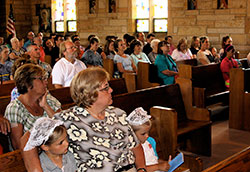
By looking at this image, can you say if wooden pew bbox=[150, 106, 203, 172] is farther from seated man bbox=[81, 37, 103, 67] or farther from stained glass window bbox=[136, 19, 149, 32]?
stained glass window bbox=[136, 19, 149, 32]

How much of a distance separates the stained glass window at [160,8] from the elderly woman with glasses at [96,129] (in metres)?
10.5

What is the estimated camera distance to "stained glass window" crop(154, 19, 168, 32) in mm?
12720

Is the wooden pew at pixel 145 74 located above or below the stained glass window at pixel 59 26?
below

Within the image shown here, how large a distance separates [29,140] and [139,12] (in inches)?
452

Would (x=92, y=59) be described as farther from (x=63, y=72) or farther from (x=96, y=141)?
(x=96, y=141)

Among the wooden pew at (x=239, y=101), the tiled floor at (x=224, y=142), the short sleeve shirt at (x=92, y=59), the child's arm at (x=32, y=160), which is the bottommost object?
the tiled floor at (x=224, y=142)

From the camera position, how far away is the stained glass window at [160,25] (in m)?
12.7

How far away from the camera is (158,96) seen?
495 centimetres

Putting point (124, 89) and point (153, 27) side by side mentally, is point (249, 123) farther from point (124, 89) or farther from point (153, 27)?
point (153, 27)

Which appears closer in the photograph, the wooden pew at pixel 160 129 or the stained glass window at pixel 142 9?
the wooden pew at pixel 160 129

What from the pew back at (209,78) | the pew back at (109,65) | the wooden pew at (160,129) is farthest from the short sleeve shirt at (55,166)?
the pew back at (109,65)

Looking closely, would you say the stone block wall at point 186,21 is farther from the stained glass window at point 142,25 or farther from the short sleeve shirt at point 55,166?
the short sleeve shirt at point 55,166

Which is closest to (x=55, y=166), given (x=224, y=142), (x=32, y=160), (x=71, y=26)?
(x=32, y=160)

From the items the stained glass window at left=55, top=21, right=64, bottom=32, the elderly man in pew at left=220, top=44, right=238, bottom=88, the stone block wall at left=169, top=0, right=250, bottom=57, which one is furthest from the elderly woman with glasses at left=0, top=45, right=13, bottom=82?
the stained glass window at left=55, top=21, right=64, bottom=32
